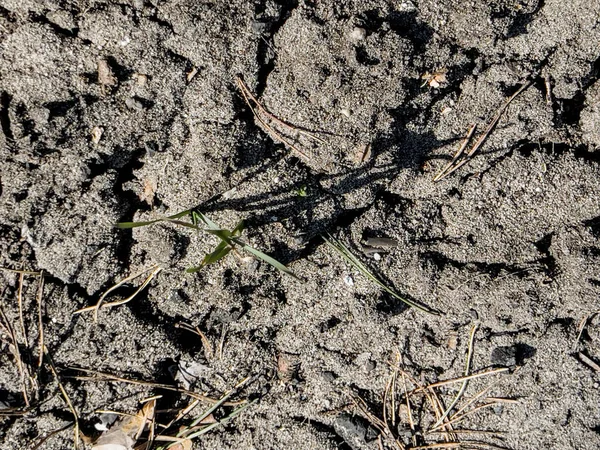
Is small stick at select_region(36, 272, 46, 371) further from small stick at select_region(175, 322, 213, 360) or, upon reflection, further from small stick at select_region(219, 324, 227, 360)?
small stick at select_region(219, 324, 227, 360)

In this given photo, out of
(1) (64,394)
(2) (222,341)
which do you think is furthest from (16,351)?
(2) (222,341)

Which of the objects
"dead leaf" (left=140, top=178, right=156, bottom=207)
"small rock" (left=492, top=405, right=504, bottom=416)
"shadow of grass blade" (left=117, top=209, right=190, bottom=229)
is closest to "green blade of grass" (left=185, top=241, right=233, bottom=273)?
"shadow of grass blade" (left=117, top=209, right=190, bottom=229)

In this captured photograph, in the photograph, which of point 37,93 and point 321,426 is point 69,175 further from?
point 321,426

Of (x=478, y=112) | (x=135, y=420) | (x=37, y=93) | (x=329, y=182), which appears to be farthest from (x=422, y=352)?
(x=37, y=93)

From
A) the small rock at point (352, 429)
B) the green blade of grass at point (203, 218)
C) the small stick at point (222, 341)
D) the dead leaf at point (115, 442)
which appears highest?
the green blade of grass at point (203, 218)

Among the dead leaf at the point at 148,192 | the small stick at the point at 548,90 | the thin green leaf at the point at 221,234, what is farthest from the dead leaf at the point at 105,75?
the small stick at the point at 548,90

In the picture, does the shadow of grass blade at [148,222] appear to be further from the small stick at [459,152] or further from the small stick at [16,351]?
the small stick at [459,152]

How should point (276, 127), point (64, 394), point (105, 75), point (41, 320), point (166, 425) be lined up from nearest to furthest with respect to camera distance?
point (105, 75), point (276, 127), point (41, 320), point (64, 394), point (166, 425)

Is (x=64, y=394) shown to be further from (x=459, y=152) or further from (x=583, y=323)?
(x=583, y=323)
